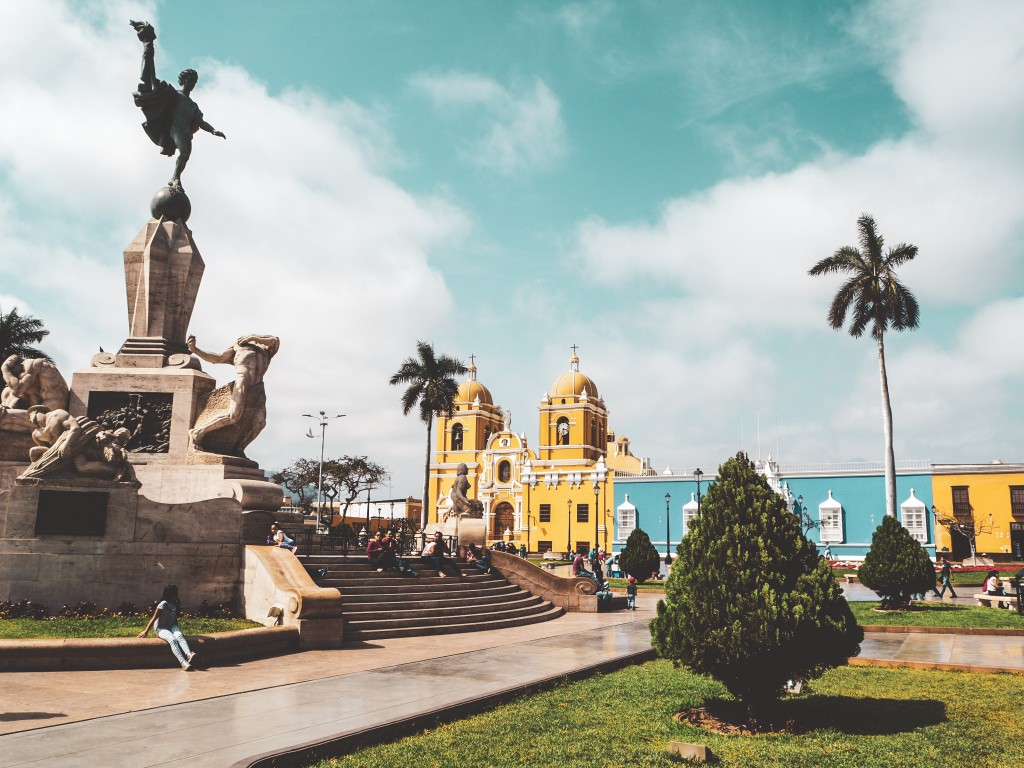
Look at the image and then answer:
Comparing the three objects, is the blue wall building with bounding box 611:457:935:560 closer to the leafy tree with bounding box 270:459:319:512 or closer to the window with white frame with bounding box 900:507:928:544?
the window with white frame with bounding box 900:507:928:544

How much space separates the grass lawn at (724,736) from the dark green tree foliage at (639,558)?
17.8m

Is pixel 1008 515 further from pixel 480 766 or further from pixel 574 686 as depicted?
pixel 480 766

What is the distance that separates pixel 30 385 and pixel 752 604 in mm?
11882

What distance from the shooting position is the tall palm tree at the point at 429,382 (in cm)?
3856

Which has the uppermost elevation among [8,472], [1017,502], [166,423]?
[166,423]

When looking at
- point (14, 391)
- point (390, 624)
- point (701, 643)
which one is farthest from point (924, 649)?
point (14, 391)

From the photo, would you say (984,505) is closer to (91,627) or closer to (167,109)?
(167,109)

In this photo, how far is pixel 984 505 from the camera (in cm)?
4384

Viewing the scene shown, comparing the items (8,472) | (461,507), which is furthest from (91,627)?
(461,507)

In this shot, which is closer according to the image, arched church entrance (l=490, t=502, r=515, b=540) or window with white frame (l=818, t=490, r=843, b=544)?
window with white frame (l=818, t=490, r=843, b=544)

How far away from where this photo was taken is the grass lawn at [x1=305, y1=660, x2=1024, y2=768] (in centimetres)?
566

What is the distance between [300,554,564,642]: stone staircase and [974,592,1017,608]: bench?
10.5 metres

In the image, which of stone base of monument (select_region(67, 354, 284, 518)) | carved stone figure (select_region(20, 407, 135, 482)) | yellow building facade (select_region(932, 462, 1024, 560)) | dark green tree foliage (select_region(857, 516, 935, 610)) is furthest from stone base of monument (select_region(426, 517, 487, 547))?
yellow building facade (select_region(932, 462, 1024, 560))

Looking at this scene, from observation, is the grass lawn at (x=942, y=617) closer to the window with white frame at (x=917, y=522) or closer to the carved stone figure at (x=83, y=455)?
the carved stone figure at (x=83, y=455)
